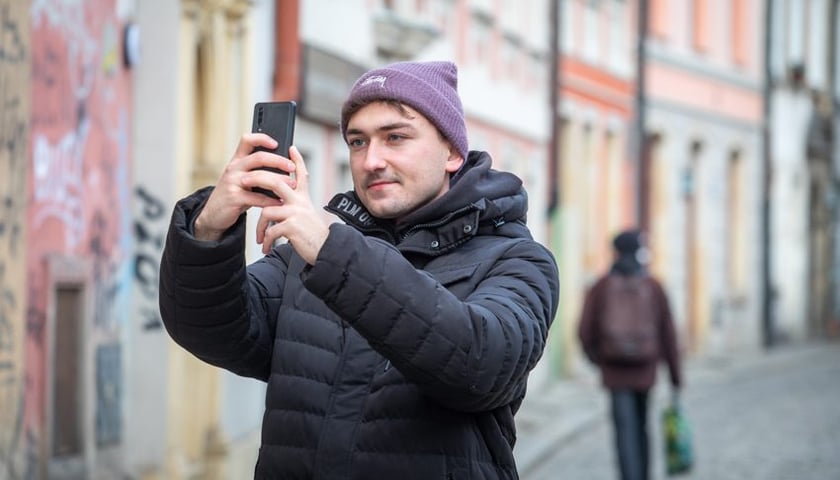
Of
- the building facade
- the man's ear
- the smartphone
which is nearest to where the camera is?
the smartphone

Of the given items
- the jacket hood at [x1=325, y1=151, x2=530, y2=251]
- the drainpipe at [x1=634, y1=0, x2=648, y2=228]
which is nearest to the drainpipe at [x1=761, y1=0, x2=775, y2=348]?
the drainpipe at [x1=634, y1=0, x2=648, y2=228]

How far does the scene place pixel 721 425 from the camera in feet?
64.2

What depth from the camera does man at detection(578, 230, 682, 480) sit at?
12586mm

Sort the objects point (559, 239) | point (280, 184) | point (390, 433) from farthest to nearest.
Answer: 1. point (559, 239)
2. point (390, 433)
3. point (280, 184)

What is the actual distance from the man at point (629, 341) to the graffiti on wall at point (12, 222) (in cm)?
443

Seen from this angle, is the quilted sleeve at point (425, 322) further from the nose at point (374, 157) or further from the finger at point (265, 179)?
the nose at point (374, 157)

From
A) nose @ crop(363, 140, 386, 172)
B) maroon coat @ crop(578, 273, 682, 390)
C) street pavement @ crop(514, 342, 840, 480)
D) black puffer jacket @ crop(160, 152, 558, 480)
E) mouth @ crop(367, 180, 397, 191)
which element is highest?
nose @ crop(363, 140, 386, 172)

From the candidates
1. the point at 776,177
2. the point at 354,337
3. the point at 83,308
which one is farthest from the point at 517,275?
the point at 776,177

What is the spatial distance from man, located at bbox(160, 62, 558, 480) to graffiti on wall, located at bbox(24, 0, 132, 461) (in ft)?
18.2

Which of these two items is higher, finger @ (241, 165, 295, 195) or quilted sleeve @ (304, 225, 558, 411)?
finger @ (241, 165, 295, 195)

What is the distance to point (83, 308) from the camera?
1055 cm

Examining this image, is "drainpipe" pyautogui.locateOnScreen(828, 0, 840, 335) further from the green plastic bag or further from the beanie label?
the beanie label

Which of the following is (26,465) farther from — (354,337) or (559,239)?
(559,239)

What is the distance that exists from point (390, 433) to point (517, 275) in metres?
0.37
